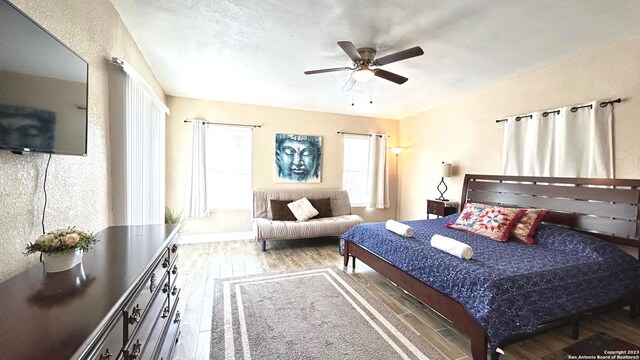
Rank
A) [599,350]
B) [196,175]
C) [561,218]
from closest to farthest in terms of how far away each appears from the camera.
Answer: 1. [599,350]
2. [561,218]
3. [196,175]

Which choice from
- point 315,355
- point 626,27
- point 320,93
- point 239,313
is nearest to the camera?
point 315,355

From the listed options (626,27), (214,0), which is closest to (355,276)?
(214,0)

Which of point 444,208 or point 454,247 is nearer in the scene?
point 454,247

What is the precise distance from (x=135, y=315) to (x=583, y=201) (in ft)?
12.0

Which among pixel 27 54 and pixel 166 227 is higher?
pixel 27 54

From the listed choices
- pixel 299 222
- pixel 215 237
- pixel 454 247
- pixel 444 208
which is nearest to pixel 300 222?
pixel 299 222

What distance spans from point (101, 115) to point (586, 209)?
424cm

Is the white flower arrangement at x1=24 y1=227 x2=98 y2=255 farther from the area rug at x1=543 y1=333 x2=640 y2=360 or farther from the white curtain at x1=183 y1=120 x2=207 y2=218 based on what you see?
the white curtain at x1=183 y1=120 x2=207 y2=218

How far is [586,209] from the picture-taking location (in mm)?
2516

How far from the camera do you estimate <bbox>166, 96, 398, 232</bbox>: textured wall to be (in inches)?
166

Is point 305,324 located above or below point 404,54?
below

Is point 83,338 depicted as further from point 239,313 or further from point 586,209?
point 586,209

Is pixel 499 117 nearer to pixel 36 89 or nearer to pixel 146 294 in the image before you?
pixel 146 294

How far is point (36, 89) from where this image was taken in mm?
Answer: 1043
